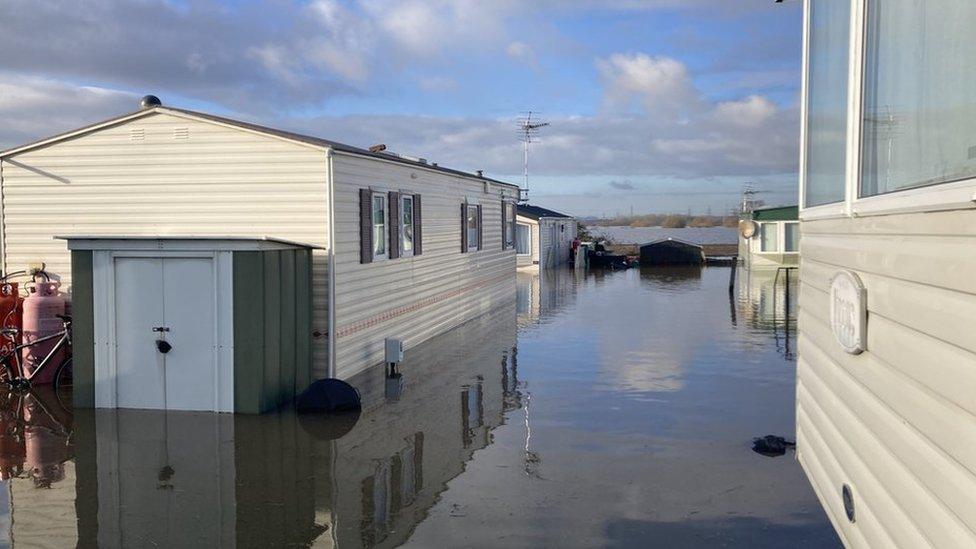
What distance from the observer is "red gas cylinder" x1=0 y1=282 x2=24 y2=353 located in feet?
37.6

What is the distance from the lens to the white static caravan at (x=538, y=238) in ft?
110

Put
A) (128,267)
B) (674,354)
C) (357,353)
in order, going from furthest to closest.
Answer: (674,354) → (357,353) → (128,267)

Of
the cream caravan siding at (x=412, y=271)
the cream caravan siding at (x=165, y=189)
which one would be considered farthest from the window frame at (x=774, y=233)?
the cream caravan siding at (x=165, y=189)

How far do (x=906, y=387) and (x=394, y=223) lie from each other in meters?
11.4

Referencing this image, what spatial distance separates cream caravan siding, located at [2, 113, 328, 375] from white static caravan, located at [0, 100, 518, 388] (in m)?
0.01

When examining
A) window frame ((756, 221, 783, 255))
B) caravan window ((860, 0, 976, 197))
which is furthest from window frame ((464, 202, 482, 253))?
caravan window ((860, 0, 976, 197))

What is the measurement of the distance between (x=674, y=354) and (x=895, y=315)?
1148 centimetres

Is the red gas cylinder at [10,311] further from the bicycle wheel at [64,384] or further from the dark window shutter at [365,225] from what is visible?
the dark window shutter at [365,225]

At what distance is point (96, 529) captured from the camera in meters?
6.19

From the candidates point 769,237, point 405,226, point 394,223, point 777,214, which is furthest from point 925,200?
point 777,214

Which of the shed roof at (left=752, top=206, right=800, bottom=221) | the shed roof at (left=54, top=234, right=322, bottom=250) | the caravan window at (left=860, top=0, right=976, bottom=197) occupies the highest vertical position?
the shed roof at (left=752, top=206, right=800, bottom=221)

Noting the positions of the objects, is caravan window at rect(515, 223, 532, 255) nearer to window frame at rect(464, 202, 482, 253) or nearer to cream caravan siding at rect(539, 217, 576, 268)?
cream caravan siding at rect(539, 217, 576, 268)

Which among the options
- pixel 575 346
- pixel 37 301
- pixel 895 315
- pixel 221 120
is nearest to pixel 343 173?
pixel 221 120

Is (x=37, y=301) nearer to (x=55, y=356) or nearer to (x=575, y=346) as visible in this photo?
(x=55, y=356)
